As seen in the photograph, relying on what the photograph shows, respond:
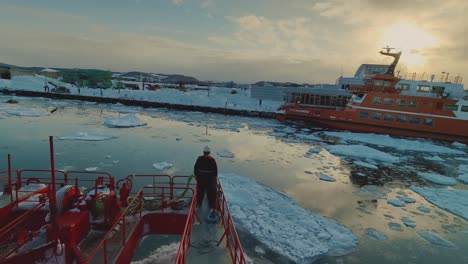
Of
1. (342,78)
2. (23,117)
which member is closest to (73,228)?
(23,117)

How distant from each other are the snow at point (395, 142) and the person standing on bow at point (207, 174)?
2285 centimetres

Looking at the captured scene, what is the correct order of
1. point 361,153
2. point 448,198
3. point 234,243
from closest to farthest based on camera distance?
point 234,243, point 448,198, point 361,153

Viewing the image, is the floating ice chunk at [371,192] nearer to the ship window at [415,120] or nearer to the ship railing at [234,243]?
the ship railing at [234,243]

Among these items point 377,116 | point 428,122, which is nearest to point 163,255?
point 377,116

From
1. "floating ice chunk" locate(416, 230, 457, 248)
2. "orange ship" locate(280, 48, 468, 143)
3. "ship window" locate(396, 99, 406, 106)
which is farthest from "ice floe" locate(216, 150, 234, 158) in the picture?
"ship window" locate(396, 99, 406, 106)

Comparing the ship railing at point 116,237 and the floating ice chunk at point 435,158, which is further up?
the ship railing at point 116,237

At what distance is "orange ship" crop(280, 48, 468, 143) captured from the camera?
90.2 ft

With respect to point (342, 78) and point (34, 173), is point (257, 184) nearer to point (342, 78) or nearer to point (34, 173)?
point (34, 173)

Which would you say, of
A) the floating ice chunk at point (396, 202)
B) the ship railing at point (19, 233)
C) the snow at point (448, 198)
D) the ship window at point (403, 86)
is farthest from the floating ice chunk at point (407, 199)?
the ship window at point (403, 86)

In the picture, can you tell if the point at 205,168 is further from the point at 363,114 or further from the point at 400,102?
the point at 400,102

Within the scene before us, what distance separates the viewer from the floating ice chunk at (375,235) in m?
8.79

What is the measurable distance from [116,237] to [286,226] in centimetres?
522

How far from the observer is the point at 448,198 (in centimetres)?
1290

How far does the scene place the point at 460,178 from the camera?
16.6 m
